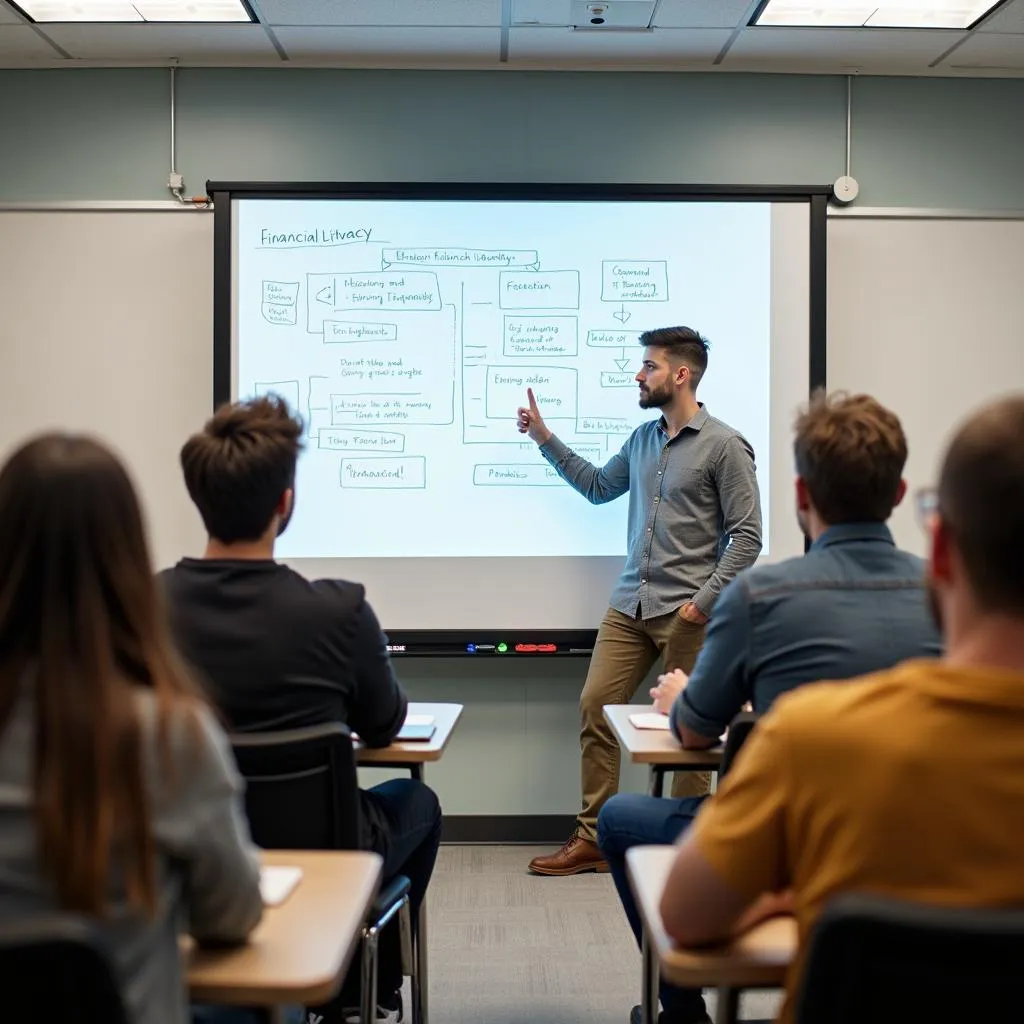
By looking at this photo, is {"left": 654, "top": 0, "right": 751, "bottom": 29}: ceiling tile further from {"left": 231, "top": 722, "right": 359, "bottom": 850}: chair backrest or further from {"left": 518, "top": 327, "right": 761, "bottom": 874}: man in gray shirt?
{"left": 231, "top": 722, "right": 359, "bottom": 850}: chair backrest

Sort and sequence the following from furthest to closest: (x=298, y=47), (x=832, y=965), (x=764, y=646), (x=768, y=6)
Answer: (x=298, y=47)
(x=768, y=6)
(x=764, y=646)
(x=832, y=965)

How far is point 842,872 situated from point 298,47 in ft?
11.3

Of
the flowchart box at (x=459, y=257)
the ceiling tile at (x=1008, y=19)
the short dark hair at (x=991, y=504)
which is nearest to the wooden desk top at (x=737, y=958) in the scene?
the short dark hair at (x=991, y=504)

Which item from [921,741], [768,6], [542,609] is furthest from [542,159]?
[921,741]

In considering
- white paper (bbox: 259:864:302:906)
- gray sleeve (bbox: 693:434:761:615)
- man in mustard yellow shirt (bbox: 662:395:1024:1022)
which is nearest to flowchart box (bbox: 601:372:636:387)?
gray sleeve (bbox: 693:434:761:615)

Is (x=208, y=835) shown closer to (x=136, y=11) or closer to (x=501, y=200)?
(x=501, y=200)

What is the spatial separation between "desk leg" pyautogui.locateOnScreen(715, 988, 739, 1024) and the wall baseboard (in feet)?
8.35

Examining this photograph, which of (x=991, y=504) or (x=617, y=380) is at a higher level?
(x=617, y=380)

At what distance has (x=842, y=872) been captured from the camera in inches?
38.5

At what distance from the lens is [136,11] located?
133 inches

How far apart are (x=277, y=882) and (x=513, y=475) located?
2.44 meters

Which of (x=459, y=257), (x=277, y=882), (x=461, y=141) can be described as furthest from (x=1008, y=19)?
(x=277, y=882)

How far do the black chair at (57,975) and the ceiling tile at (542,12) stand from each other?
3137 millimetres

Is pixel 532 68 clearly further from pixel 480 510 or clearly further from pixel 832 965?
pixel 832 965
